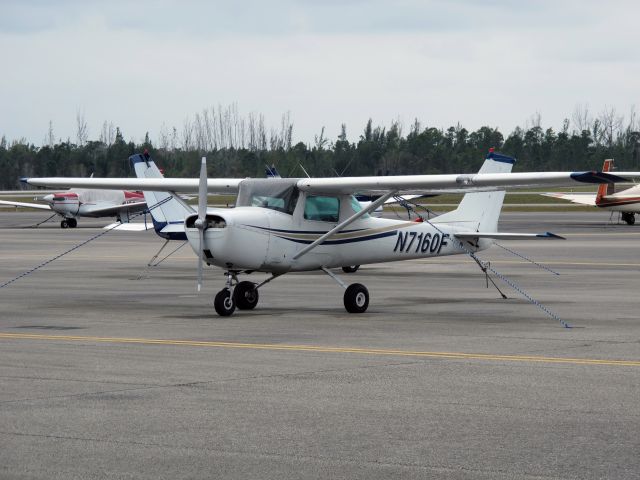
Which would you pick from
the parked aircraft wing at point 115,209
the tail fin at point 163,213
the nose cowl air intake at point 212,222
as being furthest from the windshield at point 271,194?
the parked aircraft wing at point 115,209

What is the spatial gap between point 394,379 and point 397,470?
147 inches

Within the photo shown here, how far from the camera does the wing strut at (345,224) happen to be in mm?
18312

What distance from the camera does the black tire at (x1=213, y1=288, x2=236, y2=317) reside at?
17156 mm

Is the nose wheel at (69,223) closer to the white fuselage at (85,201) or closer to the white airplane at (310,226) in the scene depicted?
the white fuselage at (85,201)

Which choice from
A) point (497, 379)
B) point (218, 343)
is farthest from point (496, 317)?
point (497, 379)

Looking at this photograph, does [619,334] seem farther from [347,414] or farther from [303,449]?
[303,449]

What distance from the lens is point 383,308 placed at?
18.7 metres

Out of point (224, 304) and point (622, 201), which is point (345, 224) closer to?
point (224, 304)

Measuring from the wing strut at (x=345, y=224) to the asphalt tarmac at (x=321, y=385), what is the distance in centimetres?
97

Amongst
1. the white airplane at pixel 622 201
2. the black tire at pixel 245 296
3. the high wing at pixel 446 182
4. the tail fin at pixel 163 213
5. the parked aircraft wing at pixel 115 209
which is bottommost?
the parked aircraft wing at pixel 115 209

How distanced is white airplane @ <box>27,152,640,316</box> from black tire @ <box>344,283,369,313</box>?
0.05 feet

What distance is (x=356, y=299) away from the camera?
17.8 meters

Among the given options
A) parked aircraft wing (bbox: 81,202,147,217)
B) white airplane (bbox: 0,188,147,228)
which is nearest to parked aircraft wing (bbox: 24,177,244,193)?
white airplane (bbox: 0,188,147,228)

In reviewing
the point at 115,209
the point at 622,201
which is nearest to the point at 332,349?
the point at 622,201
